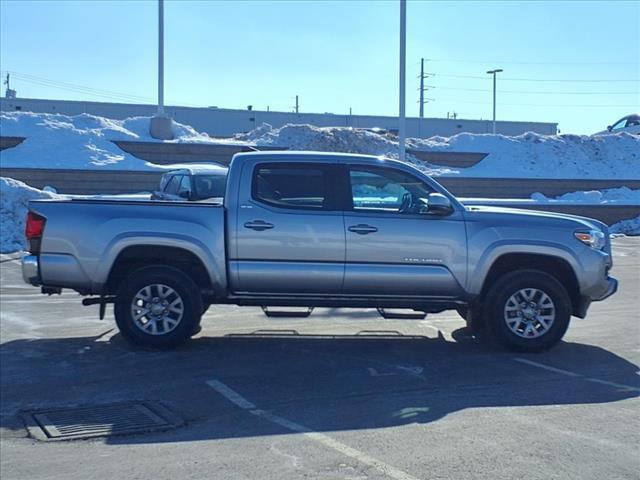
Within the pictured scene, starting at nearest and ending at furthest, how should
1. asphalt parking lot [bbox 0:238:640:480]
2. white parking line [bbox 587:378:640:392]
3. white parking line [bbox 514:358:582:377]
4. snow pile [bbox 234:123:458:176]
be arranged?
asphalt parking lot [bbox 0:238:640:480] < white parking line [bbox 587:378:640:392] < white parking line [bbox 514:358:582:377] < snow pile [bbox 234:123:458:176]

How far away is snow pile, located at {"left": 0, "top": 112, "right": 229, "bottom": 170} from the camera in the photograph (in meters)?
25.9

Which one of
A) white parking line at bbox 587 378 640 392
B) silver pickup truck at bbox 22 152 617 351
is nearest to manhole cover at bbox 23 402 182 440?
silver pickup truck at bbox 22 152 617 351

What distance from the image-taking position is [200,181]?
50.1 ft

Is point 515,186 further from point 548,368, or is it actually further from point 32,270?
point 32,270

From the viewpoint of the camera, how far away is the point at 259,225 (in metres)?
8.66

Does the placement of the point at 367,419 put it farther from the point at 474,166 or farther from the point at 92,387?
the point at 474,166

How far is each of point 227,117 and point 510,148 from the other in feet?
67.5

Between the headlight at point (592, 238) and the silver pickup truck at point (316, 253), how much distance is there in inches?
0.6

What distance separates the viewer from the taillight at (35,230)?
8.63 meters

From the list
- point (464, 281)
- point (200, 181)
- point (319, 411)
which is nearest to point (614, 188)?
point (200, 181)

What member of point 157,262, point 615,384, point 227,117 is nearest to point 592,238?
point 615,384

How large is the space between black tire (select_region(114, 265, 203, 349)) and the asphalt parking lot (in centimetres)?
18

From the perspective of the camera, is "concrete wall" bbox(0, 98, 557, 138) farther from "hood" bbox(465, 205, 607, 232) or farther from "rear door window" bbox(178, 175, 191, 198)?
"hood" bbox(465, 205, 607, 232)

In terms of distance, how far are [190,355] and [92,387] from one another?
143cm
